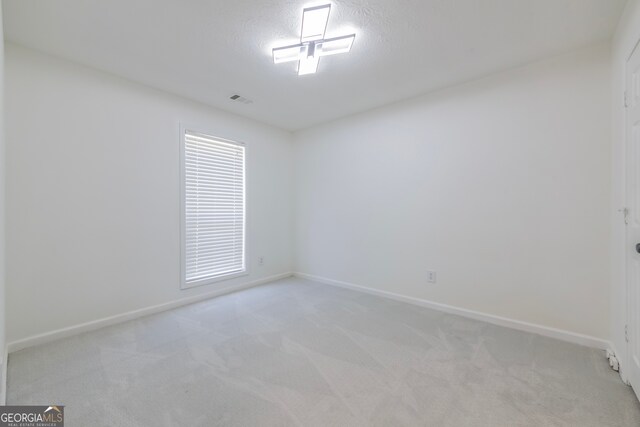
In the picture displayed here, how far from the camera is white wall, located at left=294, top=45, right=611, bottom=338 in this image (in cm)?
231

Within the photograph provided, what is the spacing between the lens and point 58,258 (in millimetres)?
2451

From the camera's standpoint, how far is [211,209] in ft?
12.0

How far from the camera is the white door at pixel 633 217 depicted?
1613 millimetres

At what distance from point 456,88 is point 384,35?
1311 mm

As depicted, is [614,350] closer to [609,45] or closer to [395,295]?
[395,295]

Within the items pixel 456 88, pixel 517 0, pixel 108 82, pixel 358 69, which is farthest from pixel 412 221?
pixel 108 82

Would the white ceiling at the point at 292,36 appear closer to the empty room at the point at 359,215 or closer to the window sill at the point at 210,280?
the empty room at the point at 359,215

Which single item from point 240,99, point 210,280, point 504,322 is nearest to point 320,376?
point 504,322

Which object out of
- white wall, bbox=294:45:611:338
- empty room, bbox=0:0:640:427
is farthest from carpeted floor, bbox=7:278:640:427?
white wall, bbox=294:45:611:338

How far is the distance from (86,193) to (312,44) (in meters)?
2.50

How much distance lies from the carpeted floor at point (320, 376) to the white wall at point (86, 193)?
35cm

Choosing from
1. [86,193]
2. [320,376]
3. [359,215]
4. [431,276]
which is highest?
[86,193]

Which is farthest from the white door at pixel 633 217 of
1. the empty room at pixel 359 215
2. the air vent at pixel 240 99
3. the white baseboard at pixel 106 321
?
the white baseboard at pixel 106 321

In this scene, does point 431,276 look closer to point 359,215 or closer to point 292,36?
point 359,215
